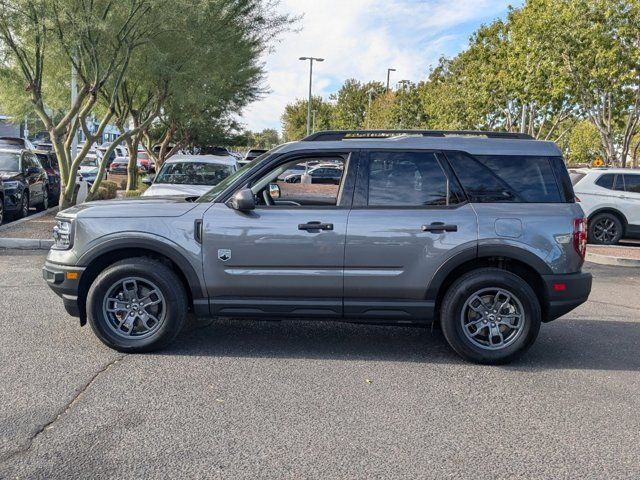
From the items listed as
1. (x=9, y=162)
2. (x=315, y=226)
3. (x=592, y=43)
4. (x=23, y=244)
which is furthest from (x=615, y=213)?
(x=9, y=162)

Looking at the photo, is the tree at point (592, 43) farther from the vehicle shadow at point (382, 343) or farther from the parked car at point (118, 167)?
the parked car at point (118, 167)

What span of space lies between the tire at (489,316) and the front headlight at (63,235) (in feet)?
10.7

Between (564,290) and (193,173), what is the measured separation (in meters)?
8.87

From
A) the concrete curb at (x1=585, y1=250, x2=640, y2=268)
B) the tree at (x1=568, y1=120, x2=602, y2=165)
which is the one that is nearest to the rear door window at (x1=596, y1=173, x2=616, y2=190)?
the concrete curb at (x1=585, y1=250, x2=640, y2=268)

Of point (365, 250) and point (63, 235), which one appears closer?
point (365, 250)

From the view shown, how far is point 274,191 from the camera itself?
5703 mm

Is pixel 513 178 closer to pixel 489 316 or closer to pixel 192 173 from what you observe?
pixel 489 316

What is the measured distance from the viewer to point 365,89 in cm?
5700

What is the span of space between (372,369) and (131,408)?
1914mm

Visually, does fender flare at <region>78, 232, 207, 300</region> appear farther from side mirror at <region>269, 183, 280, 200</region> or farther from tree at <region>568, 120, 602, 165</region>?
tree at <region>568, 120, 602, 165</region>

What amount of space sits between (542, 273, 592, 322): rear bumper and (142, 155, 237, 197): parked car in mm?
7833

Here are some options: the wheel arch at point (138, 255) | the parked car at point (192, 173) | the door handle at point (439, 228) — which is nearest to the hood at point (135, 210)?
the wheel arch at point (138, 255)

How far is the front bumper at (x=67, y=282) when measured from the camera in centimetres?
511

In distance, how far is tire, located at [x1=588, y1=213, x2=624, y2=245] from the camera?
42.7 ft
